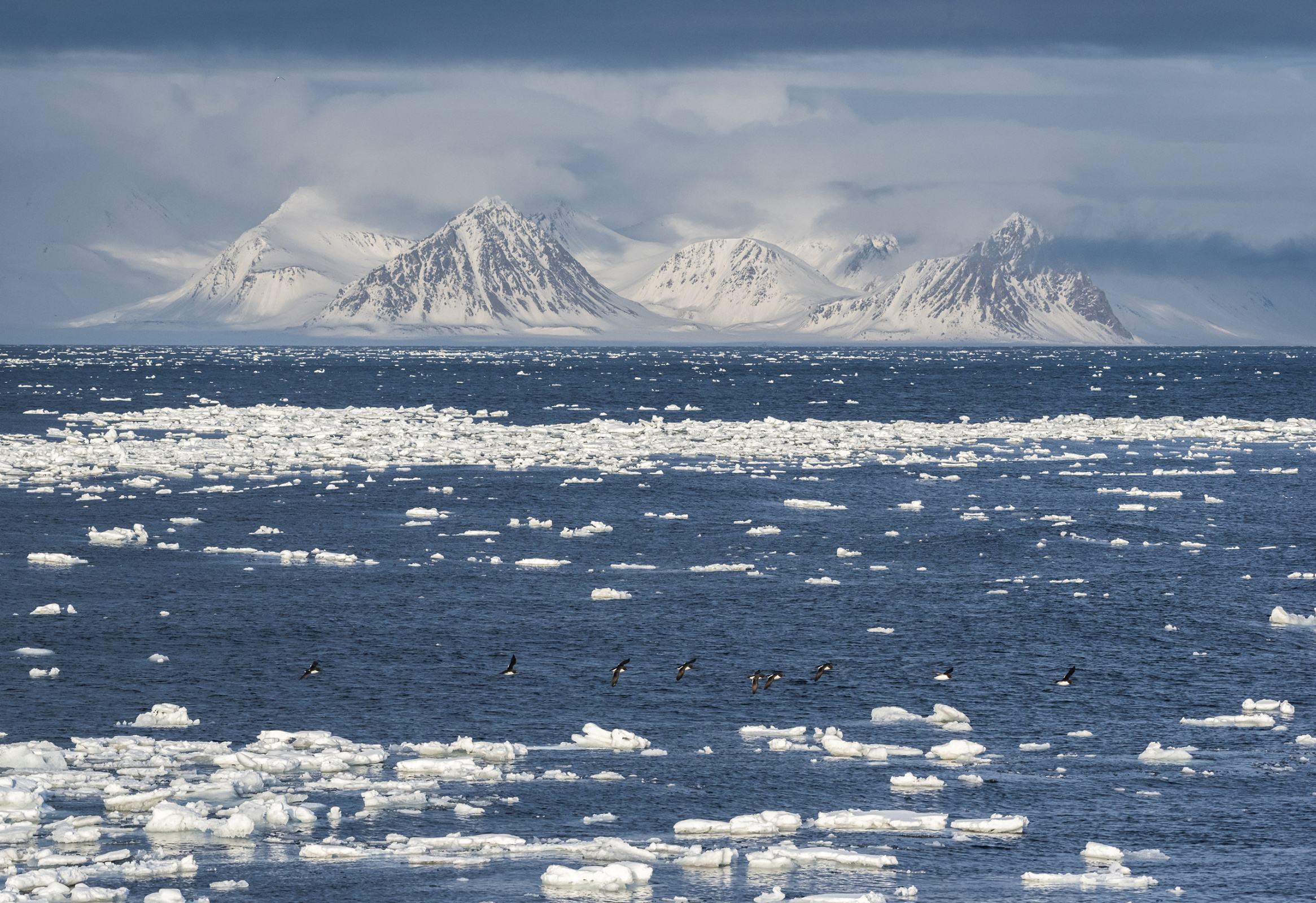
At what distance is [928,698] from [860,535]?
732 inches

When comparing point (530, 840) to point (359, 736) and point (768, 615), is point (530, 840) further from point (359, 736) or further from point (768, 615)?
point (768, 615)

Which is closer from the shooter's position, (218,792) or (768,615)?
(218,792)

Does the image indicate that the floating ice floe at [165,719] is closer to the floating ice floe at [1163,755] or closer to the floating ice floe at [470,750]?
the floating ice floe at [470,750]

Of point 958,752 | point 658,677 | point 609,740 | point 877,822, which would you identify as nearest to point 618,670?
point 658,677

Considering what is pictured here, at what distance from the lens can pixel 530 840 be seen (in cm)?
2100

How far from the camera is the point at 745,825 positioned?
21438 mm

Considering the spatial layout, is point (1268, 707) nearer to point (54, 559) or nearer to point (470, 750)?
point (470, 750)

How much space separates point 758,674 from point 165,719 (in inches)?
417

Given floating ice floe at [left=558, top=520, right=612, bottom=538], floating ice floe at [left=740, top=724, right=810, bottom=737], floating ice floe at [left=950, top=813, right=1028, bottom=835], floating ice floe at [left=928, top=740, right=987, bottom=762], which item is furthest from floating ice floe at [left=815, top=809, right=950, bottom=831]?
floating ice floe at [left=558, top=520, right=612, bottom=538]

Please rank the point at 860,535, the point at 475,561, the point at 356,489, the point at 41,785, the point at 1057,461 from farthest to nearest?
the point at 1057,461 < the point at 356,489 < the point at 860,535 < the point at 475,561 < the point at 41,785

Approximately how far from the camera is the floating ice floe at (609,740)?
25359 mm

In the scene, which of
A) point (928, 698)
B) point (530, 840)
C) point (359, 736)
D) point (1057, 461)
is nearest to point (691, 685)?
point (928, 698)

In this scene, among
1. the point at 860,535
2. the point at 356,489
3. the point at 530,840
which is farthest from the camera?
the point at 356,489

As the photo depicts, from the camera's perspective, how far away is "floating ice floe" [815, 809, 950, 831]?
70.9 feet
